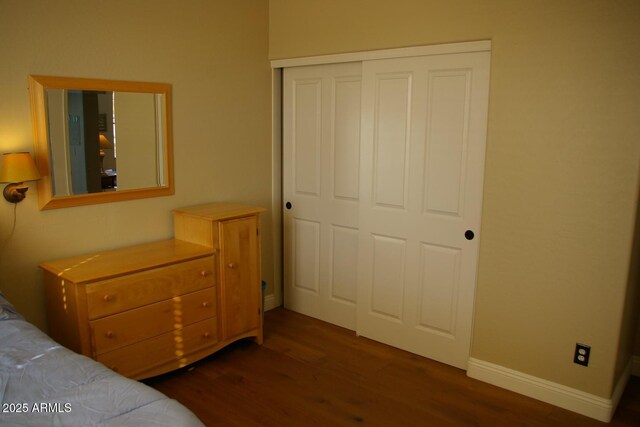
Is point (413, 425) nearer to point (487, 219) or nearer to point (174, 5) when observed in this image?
point (487, 219)

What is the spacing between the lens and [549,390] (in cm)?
292

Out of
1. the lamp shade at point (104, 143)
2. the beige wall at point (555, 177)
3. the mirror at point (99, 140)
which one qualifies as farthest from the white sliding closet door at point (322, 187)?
the lamp shade at point (104, 143)

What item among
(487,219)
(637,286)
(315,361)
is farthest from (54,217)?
(637,286)

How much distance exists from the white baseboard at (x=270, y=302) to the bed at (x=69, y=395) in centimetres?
245

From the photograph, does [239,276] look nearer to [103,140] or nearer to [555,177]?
[103,140]

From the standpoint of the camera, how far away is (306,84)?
156 inches

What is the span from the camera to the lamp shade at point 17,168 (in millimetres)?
2521

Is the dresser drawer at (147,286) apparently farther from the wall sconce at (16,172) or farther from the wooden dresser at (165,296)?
the wall sconce at (16,172)

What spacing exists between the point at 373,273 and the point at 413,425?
48.1 inches

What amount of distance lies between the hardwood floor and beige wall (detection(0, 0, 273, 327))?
0.95 metres

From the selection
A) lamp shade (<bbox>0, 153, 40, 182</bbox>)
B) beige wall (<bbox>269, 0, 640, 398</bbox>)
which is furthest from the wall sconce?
beige wall (<bbox>269, 0, 640, 398</bbox>)

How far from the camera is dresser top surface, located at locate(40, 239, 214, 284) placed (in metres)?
2.67

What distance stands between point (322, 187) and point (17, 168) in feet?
6.98

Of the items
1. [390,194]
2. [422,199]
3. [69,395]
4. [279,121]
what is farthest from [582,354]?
[279,121]
